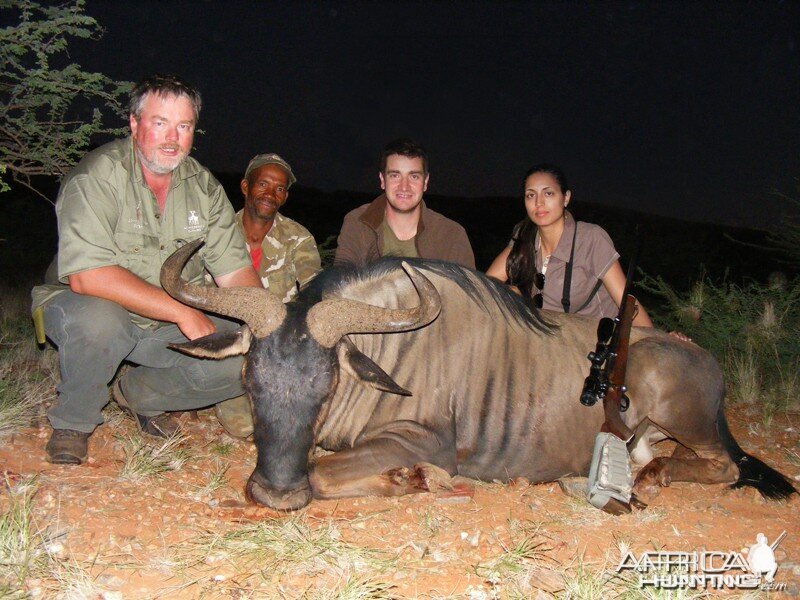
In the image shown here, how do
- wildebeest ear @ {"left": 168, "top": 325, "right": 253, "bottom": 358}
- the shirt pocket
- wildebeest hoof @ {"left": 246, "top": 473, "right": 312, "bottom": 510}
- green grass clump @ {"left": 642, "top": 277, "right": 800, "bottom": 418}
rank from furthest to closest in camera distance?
green grass clump @ {"left": 642, "top": 277, "right": 800, "bottom": 418} < the shirt pocket < wildebeest ear @ {"left": 168, "top": 325, "right": 253, "bottom": 358} < wildebeest hoof @ {"left": 246, "top": 473, "right": 312, "bottom": 510}

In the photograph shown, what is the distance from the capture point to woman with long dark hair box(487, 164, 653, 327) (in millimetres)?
4574

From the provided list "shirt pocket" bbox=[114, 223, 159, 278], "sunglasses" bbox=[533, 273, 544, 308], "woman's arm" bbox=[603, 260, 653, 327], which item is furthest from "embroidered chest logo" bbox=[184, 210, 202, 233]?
"woman's arm" bbox=[603, 260, 653, 327]

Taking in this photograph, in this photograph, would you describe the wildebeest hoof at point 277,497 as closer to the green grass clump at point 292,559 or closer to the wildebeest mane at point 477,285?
the green grass clump at point 292,559

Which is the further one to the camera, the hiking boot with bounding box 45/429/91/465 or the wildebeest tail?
the wildebeest tail

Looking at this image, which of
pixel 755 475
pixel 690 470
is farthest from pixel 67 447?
pixel 755 475

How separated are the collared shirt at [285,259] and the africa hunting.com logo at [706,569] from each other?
3265 millimetres

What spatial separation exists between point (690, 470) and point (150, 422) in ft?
10.8

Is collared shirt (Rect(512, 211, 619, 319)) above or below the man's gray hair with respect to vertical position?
below

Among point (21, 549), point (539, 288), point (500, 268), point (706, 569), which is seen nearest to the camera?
point (21, 549)

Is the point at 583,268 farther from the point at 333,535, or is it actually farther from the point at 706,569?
the point at 333,535

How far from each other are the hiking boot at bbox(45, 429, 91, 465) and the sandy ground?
0.05m

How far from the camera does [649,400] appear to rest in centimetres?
376

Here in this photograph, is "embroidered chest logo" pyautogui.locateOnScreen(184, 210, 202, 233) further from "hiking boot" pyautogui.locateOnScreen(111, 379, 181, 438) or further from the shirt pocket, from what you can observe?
"hiking boot" pyautogui.locateOnScreen(111, 379, 181, 438)

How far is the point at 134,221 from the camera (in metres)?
3.65
